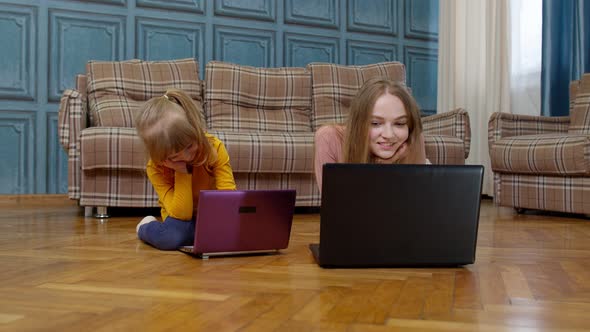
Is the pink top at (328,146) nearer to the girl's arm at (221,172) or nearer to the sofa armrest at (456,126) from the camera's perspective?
the girl's arm at (221,172)

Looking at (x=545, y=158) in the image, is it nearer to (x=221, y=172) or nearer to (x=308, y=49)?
(x=221, y=172)

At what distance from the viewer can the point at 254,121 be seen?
3.50 meters

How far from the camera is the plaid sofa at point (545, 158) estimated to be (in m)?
2.85

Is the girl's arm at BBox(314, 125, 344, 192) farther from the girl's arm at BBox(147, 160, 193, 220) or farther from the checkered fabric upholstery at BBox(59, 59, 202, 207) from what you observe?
the checkered fabric upholstery at BBox(59, 59, 202, 207)

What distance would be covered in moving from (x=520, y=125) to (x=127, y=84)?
6.72 feet

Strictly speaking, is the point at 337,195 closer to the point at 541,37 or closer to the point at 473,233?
the point at 473,233

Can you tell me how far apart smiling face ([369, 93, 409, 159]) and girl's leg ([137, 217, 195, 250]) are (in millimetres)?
584

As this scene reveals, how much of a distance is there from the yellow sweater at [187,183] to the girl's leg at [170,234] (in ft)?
0.09

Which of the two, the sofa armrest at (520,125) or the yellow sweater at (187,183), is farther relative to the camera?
the sofa armrest at (520,125)

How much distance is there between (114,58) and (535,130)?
2539 millimetres

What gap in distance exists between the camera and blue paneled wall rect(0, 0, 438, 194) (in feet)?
12.8

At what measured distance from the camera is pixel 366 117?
1.55m

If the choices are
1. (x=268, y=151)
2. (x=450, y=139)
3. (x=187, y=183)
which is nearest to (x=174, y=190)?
(x=187, y=183)

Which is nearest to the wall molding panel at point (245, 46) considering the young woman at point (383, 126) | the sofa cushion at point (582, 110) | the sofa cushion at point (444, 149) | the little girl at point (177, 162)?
the sofa cushion at point (444, 149)
